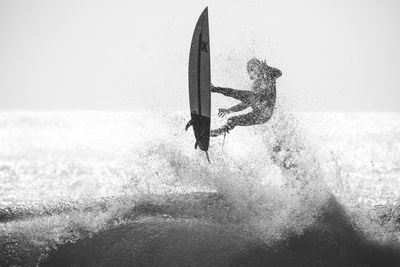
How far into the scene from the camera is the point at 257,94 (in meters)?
8.99

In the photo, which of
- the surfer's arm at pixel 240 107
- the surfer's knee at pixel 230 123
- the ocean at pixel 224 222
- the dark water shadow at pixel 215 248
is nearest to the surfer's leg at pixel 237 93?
the surfer's arm at pixel 240 107

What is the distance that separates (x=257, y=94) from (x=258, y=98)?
0.11 metres

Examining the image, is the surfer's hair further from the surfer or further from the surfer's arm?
the surfer's arm

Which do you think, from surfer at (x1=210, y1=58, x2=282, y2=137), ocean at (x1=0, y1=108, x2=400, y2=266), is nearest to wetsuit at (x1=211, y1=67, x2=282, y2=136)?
surfer at (x1=210, y1=58, x2=282, y2=137)

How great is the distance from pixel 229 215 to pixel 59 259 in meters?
3.90

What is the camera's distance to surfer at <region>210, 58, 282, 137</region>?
8.96 meters

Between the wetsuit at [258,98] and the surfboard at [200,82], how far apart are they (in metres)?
0.31

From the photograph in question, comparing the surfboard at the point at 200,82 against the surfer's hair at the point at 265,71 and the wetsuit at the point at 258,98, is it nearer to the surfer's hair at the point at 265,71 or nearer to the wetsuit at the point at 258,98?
the wetsuit at the point at 258,98

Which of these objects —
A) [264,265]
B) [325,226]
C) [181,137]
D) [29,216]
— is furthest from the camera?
[181,137]

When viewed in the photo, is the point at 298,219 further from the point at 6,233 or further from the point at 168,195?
the point at 6,233

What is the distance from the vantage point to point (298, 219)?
26.2ft

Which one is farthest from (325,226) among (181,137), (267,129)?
(181,137)

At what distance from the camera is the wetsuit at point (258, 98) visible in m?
8.96

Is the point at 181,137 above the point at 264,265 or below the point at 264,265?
above
